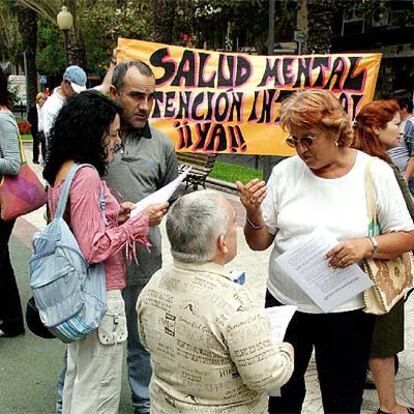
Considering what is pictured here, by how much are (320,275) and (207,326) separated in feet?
2.55

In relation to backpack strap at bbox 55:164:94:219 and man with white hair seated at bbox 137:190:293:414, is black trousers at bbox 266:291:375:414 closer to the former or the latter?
man with white hair seated at bbox 137:190:293:414

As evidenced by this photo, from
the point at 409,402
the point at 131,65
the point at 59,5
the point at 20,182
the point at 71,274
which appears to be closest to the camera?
the point at 71,274

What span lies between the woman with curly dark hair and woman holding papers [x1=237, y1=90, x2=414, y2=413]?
72.4 inches

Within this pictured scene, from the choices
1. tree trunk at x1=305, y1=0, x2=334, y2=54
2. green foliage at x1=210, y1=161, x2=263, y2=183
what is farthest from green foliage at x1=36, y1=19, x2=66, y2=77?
tree trunk at x1=305, y1=0, x2=334, y2=54

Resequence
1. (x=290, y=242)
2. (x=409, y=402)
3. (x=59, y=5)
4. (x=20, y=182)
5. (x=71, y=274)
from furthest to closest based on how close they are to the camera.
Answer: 1. (x=59, y=5)
2. (x=20, y=182)
3. (x=409, y=402)
4. (x=290, y=242)
5. (x=71, y=274)

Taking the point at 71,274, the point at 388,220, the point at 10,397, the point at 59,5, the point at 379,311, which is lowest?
the point at 10,397

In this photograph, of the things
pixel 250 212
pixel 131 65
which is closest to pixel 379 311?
pixel 250 212

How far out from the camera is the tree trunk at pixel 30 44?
23.3 meters

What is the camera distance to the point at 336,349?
2.42m

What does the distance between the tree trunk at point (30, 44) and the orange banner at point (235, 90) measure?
18.9 m

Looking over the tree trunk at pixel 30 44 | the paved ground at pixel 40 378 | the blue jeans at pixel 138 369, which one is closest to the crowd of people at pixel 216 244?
the blue jeans at pixel 138 369

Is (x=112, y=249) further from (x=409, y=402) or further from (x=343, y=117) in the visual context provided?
(x=409, y=402)

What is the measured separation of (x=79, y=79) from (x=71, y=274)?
145 inches

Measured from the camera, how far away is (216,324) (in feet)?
5.44
